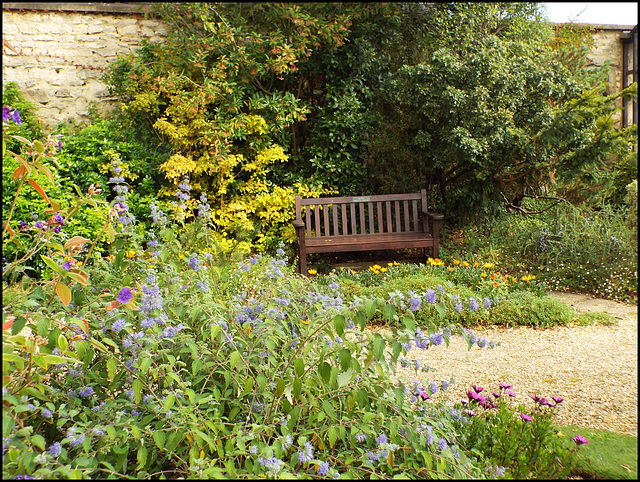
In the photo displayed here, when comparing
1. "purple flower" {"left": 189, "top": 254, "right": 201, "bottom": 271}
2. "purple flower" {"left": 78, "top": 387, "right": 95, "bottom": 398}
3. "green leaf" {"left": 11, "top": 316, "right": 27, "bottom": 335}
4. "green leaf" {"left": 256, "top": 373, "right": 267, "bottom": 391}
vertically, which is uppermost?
"purple flower" {"left": 189, "top": 254, "right": 201, "bottom": 271}

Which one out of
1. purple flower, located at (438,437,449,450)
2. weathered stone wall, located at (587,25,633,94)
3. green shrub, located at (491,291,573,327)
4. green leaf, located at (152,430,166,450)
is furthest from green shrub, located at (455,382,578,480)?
weathered stone wall, located at (587,25,633,94)

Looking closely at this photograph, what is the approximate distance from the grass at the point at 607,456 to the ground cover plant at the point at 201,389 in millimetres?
89

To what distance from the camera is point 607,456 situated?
70.4 inches

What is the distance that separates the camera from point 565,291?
171 inches

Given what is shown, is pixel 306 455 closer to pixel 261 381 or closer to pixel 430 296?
pixel 261 381

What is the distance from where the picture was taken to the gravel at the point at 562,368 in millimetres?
2352

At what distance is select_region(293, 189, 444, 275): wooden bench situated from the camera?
5.39 m

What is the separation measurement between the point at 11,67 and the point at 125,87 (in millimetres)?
1689

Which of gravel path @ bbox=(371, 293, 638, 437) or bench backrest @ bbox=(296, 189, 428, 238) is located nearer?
gravel path @ bbox=(371, 293, 638, 437)

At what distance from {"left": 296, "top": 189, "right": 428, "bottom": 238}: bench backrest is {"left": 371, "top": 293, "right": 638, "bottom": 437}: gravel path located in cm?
223

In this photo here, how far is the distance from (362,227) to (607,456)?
4.24 metres

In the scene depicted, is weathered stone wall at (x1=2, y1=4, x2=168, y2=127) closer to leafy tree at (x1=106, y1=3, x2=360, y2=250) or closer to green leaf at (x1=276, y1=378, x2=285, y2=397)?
leafy tree at (x1=106, y1=3, x2=360, y2=250)

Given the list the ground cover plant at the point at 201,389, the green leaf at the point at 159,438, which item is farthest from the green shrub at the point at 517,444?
the green leaf at the point at 159,438

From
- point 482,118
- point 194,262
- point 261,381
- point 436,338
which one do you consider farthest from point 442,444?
point 482,118
